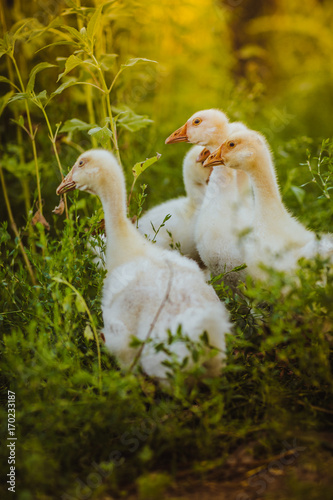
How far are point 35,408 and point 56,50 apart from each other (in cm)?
435

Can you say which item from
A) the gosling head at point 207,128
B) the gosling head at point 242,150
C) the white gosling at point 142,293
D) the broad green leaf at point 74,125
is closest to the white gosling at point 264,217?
the gosling head at point 242,150

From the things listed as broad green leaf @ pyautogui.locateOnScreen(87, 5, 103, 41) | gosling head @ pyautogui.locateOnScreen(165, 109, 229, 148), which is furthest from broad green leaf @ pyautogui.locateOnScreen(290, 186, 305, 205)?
broad green leaf @ pyautogui.locateOnScreen(87, 5, 103, 41)

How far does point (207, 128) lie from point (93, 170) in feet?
3.70

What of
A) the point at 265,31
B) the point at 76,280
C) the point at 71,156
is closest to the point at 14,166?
the point at 71,156

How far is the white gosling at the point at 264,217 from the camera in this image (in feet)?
9.41

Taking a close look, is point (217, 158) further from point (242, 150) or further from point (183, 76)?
point (183, 76)

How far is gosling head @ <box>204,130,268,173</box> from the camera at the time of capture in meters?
3.06

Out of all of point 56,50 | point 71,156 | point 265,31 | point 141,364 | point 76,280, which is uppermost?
point 265,31

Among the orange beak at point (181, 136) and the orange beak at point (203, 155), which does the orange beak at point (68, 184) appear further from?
the orange beak at point (203, 155)

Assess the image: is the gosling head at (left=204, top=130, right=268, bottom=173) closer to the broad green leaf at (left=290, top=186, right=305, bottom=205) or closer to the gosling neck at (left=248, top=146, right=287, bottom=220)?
the gosling neck at (left=248, top=146, right=287, bottom=220)

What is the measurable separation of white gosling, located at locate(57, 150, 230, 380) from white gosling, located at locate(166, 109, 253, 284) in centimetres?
53

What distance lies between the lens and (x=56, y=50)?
566 cm

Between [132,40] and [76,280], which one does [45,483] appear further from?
[132,40]

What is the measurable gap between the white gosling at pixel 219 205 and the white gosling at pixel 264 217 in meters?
0.21
